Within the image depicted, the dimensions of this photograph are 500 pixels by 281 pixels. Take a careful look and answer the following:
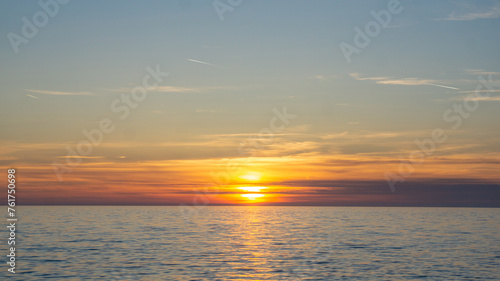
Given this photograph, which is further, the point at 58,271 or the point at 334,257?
the point at 334,257

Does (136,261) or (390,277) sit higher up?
(136,261)

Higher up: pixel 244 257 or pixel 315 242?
pixel 315 242

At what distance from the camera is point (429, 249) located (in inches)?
2480

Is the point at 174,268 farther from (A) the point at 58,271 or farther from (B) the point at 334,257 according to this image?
(B) the point at 334,257

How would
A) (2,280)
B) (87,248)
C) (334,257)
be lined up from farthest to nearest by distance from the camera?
(87,248)
(334,257)
(2,280)

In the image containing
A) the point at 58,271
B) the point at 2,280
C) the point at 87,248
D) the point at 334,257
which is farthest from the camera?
the point at 87,248

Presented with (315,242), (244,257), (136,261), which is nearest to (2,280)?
(136,261)

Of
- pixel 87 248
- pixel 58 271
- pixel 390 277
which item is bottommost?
pixel 390 277

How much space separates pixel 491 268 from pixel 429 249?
48.5 feet

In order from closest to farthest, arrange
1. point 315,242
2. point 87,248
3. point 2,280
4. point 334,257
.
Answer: point 2,280
point 334,257
point 87,248
point 315,242

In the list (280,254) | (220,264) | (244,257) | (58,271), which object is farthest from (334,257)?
(58,271)

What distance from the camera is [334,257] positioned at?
181 feet

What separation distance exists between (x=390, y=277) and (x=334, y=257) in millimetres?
12228

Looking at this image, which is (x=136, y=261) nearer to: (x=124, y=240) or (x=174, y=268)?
(x=174, y=268)
